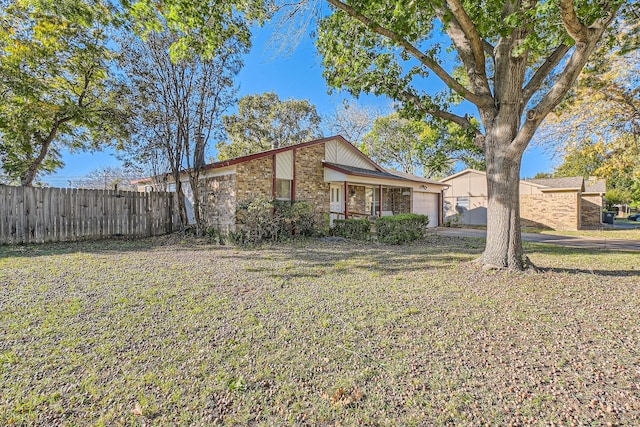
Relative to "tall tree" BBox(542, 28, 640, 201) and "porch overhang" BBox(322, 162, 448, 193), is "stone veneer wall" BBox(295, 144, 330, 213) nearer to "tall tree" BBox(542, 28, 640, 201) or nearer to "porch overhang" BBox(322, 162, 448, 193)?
"porch overhang" BBox(322, 162, 448, 193)

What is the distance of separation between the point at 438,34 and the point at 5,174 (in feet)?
53.8

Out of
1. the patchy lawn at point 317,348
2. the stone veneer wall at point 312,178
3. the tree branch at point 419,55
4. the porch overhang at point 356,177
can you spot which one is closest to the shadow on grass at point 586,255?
the patchy lawn at point 317,348

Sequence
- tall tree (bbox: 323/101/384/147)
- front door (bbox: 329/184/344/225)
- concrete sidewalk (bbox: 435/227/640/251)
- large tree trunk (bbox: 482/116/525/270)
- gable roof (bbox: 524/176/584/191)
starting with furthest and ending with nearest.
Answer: tall tree (bbox: 323/101/384/147) → gable roof (bbox: 524/176/584/191) → front door (bbox: 329/184/344/225) → concrete sidewalk (bbox: 435/227/640/251) → large tree trunk (bbox: 482/116/525/270)

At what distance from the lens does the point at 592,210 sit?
21109 millimetres

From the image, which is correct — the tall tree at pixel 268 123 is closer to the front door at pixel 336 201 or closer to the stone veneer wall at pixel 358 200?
the stone veneer wall at pixel 358 200

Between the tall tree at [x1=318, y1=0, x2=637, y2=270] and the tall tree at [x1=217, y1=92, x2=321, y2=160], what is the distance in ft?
56.6

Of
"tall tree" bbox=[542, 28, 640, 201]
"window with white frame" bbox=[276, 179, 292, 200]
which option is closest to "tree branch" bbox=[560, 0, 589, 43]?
"tall tree" bbox=[542, 28, 640, 201]

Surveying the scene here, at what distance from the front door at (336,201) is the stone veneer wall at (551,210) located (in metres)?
12.5

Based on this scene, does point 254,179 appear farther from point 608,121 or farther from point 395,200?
point 608,121

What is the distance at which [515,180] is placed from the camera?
5.82 meters

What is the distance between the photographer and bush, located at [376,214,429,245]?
10.3 meters

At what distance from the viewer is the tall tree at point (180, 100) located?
998 centimetres

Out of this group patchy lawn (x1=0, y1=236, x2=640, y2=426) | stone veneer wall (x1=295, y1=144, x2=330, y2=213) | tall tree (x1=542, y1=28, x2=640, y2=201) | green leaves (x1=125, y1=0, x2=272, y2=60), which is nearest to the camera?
patchy lawn (x1=0, y1=236, x2=640, y2=426)

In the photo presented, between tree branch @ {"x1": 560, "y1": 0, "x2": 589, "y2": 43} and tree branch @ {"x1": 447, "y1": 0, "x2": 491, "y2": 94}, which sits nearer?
tree branch @ {"x1": 560, "y1": 0, "x2": 589, "y2": 43}
